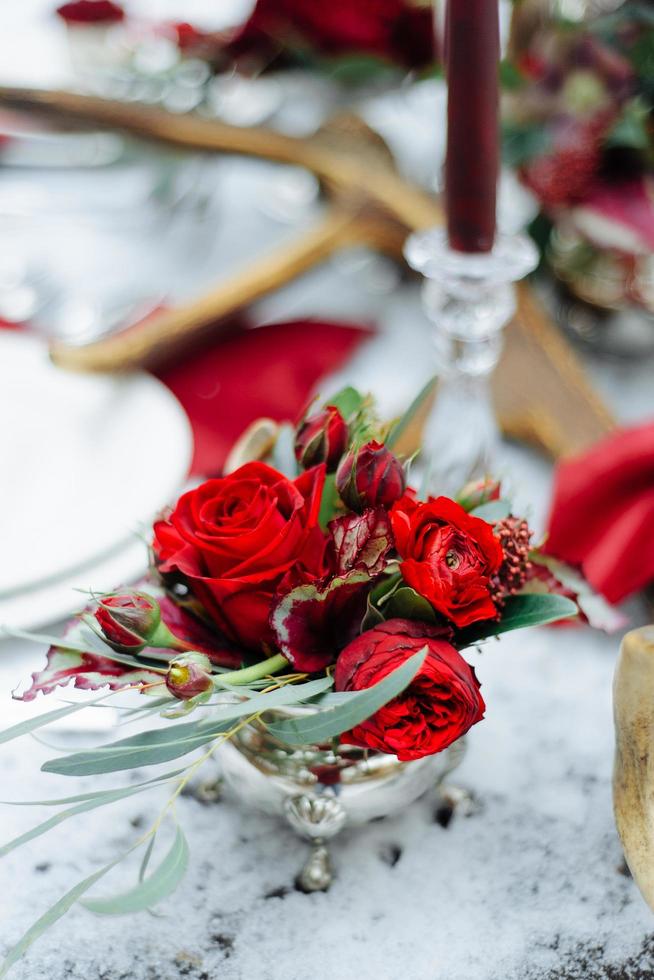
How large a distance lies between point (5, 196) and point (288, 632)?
709mm

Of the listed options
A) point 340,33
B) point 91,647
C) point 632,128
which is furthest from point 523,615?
point 340,33

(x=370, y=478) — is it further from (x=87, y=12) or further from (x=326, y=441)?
(x=87, y=12)

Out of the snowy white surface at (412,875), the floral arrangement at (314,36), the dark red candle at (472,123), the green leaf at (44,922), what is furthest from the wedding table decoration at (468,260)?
the floral arrangement at (314,36)

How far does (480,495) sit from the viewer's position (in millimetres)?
358

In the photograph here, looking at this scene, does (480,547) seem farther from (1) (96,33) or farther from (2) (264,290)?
(1) (96,33)

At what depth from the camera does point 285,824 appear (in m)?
0.38

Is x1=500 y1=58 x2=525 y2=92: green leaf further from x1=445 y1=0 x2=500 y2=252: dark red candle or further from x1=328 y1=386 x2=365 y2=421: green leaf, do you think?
x1=328 y1=386 x2=365 y2=421: green leaf

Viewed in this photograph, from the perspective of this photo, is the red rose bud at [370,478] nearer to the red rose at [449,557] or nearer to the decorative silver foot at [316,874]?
the red rose at [449,557]

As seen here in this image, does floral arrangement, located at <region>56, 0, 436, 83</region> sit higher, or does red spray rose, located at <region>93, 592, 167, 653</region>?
floral arrangement, located at <region>56, 0, 436, 83</region>

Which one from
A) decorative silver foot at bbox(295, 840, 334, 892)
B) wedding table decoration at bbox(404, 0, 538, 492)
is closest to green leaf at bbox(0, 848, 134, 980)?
decorative silver foot at bbox(295, 840, 334, 892)

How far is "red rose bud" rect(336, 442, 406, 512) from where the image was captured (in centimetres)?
32

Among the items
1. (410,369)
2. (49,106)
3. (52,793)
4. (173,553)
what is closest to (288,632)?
(173,553)

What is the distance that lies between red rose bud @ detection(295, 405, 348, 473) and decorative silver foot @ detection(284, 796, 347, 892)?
0.12 metres

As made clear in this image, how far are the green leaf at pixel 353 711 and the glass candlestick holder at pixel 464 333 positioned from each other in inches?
5.6
